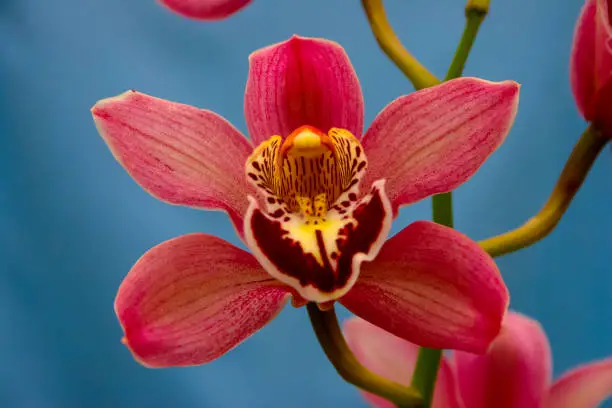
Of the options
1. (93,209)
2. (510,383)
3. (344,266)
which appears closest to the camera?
(344,266)

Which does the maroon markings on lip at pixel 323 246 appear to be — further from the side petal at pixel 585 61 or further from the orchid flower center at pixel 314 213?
the side petal at pixel 585 61

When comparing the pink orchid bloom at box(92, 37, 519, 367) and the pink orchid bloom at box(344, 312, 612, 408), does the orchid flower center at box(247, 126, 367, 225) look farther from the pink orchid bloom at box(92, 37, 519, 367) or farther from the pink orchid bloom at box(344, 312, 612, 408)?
the pink orchid bloom at box(344, 312, 612, 408)

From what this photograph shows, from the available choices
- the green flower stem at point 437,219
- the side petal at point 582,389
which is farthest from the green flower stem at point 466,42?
the side petal at point 582,389

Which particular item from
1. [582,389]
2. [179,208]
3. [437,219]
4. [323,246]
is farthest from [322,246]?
[179,208]

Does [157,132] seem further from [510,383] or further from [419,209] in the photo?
[419,209]

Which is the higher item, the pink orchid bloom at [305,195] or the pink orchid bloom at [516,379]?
the pink orchid bloom at [305,195]

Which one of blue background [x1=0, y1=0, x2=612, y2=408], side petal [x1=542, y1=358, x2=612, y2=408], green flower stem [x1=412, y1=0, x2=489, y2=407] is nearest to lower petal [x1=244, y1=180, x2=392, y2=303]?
green flower stem [x1=412, y1=0, x2=489, y2=407]

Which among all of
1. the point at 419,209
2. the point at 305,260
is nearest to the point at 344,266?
the point at 305,260
